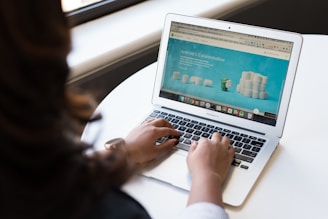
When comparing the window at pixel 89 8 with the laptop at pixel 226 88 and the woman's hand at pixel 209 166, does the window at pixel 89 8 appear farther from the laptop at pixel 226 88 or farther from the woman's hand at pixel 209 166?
the woman's hand at pixel 209 166

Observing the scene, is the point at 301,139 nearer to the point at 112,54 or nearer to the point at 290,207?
the point at 290,207

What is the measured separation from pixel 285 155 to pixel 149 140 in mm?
277

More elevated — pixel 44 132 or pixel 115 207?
pixel 44 132

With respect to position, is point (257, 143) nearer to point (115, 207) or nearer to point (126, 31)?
point (115, 207)

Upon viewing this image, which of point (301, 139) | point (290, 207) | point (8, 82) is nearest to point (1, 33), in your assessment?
point (8, 82)

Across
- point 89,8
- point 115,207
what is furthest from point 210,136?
point 89,8

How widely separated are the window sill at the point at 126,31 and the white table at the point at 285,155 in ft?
0.75

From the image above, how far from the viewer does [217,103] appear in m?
1.14

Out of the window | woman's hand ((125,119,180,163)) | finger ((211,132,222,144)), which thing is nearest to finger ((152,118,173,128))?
woman's hand ((125,119,180,163))

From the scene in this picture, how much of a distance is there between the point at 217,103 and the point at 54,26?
67cm

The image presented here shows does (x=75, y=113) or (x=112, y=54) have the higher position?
(x=75, y=113)

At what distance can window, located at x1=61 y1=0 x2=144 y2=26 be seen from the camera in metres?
1.78

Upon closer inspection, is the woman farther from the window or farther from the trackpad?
the window

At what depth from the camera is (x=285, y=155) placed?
106cm
